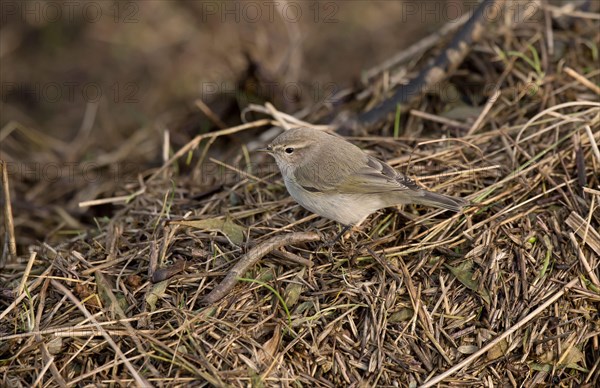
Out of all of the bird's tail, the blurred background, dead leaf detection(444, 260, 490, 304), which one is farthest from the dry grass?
the blurred background

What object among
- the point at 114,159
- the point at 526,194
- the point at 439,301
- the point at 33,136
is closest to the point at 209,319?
the point at 439,301

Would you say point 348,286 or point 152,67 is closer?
point 348,286

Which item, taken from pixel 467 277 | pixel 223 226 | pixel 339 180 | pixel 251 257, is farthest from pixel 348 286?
pixel 223 226

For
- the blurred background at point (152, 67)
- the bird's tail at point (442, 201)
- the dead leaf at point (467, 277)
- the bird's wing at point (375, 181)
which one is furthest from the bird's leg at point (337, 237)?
the blurred background at point (152, 67)

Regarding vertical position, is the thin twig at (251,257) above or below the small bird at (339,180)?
below

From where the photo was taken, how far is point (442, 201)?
448cm

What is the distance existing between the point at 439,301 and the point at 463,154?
1648mm

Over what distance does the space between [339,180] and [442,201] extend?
0.89 meters

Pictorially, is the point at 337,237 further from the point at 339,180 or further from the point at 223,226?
the point at 223,226

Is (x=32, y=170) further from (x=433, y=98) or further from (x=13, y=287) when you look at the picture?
(x=433, y=98)

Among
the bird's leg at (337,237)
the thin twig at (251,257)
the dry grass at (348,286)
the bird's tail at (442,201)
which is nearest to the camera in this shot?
the dry grass at (348,286)

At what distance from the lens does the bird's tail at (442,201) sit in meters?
4.45

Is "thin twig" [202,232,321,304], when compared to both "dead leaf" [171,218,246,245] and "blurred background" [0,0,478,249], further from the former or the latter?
"blurred background" [0,0,478,249]

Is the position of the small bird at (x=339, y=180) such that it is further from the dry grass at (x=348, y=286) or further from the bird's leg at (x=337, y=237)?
the dry grass at (x=348, y=286)
